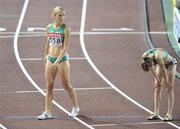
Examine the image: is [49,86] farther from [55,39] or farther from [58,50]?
[55,39]

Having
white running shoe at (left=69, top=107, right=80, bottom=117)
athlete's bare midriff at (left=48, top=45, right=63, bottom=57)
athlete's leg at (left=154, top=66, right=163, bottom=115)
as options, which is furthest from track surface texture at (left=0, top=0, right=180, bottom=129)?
athlete's bare midriff at (left=48, top=45, right=63, bottom=57)

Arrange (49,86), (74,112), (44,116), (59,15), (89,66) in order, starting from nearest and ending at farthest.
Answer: (59,15)
(49,86)
(44,116)
(74,112)
(89,66)

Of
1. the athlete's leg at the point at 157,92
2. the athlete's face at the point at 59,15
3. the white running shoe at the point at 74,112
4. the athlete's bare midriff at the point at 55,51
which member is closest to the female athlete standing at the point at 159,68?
the athlete's leg at the point at 157,92

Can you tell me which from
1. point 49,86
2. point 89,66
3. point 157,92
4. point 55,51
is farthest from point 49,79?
point 89,66

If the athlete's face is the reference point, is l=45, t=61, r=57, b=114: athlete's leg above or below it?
below

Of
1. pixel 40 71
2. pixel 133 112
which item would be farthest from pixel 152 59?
pixel 40 71

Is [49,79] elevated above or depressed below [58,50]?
below

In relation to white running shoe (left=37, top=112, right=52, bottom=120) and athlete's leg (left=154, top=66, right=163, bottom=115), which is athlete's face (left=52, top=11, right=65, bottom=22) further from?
athlete's leg (left=154, top=66, right=163, bottom=115)

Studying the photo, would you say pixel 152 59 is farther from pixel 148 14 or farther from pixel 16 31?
pixel 148 14

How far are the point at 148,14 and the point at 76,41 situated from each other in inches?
182

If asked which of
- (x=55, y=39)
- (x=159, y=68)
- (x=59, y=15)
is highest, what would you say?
(x=59, y=15)

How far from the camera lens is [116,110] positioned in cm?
1435

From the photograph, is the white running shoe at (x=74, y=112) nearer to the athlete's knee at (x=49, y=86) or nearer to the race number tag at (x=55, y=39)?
the athlete's knee at (x=49, y=86)

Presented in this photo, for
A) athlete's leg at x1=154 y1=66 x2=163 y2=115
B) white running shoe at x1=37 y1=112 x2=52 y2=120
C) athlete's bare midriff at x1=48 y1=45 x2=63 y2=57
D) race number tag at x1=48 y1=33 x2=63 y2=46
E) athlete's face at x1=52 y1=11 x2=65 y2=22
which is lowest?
white running shoe at x1=37 y1=112 x2=52 y2=120
